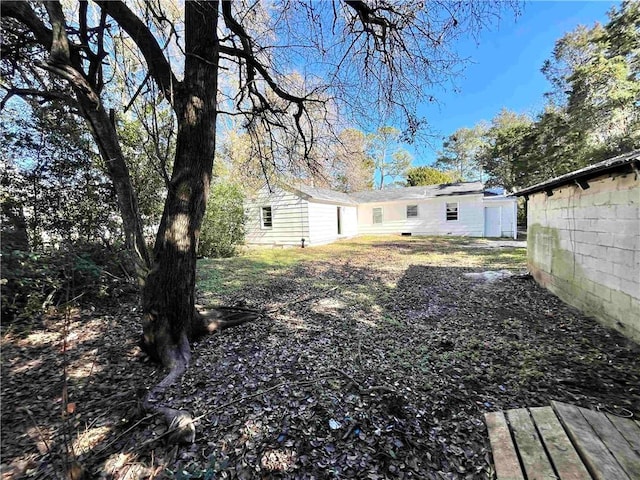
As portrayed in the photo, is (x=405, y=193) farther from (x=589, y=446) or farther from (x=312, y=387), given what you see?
(x=589, y=446)

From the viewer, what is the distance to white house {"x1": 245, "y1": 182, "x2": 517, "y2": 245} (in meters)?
13.9

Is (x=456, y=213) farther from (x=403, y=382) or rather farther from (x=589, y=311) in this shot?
(x=403, y=382)

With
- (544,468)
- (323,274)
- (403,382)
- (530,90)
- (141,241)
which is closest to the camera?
(544,468)

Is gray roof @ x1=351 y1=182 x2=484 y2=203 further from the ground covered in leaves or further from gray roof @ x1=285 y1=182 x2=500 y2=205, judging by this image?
the ground covered in leaves

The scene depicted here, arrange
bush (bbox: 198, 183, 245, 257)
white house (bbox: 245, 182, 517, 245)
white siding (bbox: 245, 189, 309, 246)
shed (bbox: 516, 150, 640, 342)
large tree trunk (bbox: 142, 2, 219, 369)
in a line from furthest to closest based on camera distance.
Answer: white house (bbox: 245, 182, 517, 245) → white siding (bbox: 245, 189, 309, 246) → bush (bbox: 198, 183, 245, 257) → shed (bbox: 516, 150, 640, 342) → large tree trunk (bbox: 142, 2, 219, 369)

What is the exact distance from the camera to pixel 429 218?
1822cm

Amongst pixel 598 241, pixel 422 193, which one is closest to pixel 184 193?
pixel 598 241

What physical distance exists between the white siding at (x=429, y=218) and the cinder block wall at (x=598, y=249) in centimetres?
1177

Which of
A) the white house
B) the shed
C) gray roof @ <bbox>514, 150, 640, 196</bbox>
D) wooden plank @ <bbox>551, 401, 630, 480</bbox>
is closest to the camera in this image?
wooden plank @ <bbox>551, 401, 630, 480</bbox>

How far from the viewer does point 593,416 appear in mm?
2152

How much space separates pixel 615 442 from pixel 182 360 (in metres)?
3.56

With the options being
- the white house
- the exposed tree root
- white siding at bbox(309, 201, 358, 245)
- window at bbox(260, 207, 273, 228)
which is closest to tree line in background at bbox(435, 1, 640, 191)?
the white house

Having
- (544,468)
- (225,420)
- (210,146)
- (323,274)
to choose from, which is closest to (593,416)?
(544,468)

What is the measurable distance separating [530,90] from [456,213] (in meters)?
8.47
